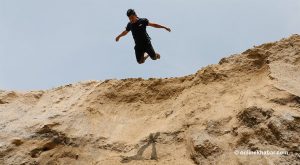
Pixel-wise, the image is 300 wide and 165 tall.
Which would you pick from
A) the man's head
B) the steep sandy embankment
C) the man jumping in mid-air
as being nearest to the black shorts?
the man jumping in mid-air

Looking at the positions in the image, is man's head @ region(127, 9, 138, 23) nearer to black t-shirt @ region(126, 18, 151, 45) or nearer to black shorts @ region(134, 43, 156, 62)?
black t-shirt @ region(126, 18, 151, 45)

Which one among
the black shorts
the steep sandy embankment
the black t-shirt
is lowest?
the steep sandy embankment

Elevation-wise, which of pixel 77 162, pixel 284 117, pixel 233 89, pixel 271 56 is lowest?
pixel 77 162

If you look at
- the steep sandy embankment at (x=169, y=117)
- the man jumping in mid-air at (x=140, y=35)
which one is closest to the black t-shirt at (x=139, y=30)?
the man jumping in mid-air at (x=140, y=35)

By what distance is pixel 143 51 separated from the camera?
9.88 metres

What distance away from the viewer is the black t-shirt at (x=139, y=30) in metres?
9.61

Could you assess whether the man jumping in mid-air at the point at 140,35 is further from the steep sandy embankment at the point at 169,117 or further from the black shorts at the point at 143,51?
the steep sandy embankment at the point at 169,117

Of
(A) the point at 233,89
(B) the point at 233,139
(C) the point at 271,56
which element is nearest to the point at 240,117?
(B) the point at 233,139

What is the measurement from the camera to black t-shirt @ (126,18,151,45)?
961 cm

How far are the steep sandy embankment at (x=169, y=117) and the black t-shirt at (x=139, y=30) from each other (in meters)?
1.36

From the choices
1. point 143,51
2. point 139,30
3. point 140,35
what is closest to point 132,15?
point 139,30

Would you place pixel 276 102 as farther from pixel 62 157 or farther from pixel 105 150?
pixel 62 157

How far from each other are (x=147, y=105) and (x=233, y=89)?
2048 mm

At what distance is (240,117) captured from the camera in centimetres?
844
